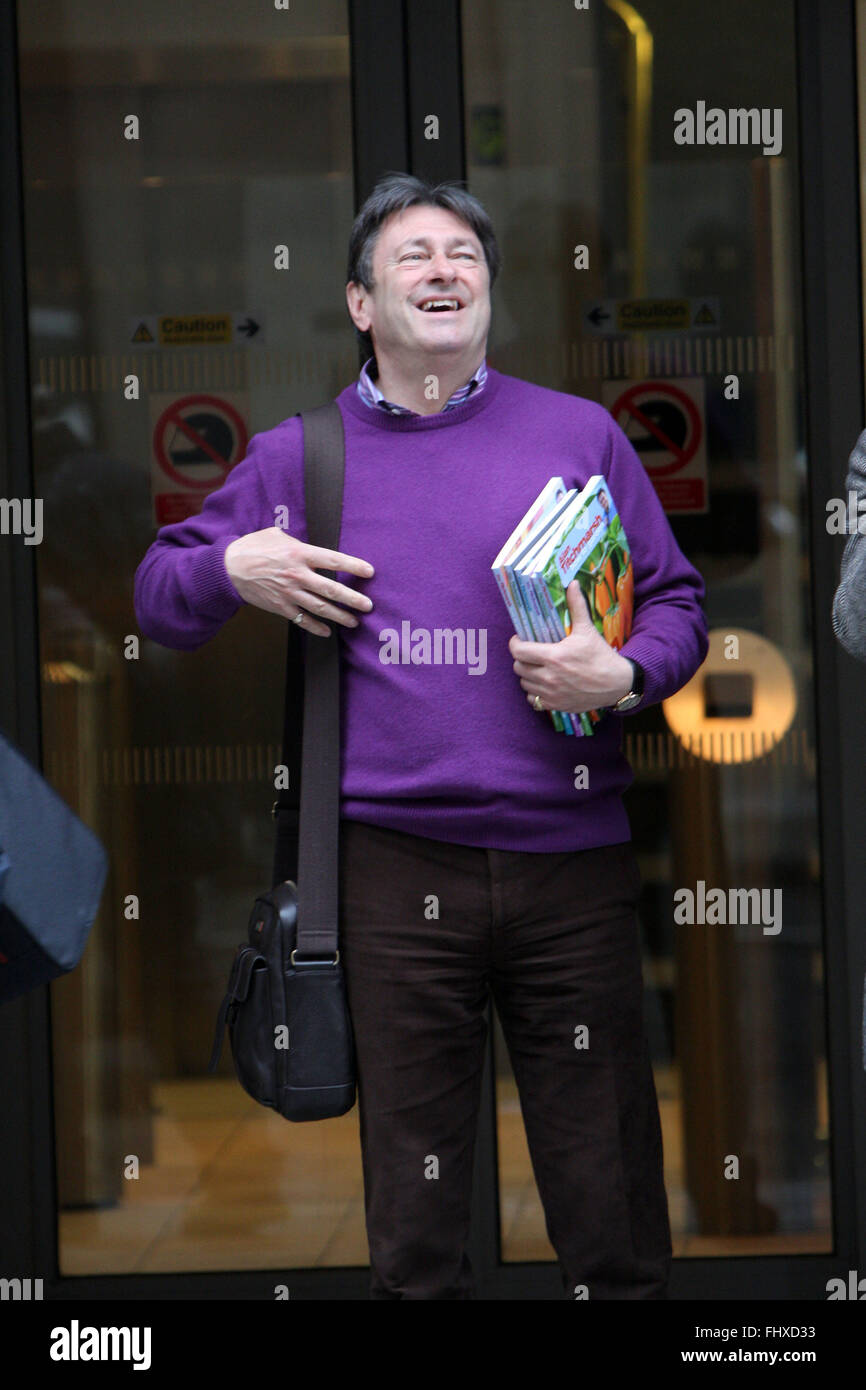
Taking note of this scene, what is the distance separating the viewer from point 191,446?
146 inches

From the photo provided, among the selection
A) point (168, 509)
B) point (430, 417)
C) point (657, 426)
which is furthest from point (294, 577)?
point (657, 426)

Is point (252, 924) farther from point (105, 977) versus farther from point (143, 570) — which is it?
point (105, 977)

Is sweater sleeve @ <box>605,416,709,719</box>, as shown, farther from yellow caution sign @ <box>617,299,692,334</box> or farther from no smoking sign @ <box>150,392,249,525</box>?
no smoking sign @ <box>150,392,249,525</box>

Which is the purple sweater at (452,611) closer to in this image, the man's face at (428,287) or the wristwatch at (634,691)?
the wristwatch at (634,691)

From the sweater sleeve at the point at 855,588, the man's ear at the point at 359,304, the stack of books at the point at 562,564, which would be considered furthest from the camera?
the man's ear at the point at 359,304

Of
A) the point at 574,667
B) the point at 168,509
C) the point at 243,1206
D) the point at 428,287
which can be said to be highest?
the point at 428,287

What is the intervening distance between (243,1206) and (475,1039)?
4.43 feet

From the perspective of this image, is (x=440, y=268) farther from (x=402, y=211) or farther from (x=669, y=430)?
(x=669, y=430)

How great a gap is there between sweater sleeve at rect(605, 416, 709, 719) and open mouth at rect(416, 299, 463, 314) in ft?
1.10

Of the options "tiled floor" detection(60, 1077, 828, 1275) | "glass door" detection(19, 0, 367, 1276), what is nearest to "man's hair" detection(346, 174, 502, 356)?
"glass door" detection(19, 0, 367, 1276)

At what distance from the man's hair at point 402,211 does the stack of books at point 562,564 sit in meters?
0.48

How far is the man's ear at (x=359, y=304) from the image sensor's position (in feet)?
9.12

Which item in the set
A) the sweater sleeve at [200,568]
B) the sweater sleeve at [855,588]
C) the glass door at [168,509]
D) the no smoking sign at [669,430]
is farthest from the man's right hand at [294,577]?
the no smoking sign at [669,430]
